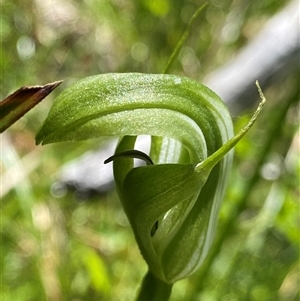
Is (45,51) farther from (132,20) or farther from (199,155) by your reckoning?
(199,155)

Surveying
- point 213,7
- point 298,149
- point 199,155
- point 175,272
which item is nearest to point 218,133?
point 199,155

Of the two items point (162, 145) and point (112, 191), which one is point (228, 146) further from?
point (112, 191)

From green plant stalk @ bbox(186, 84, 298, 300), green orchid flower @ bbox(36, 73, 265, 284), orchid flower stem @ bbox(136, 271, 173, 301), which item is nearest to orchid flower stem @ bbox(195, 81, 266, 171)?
green orchid flower @ bbox(36, 73, 265, 284)

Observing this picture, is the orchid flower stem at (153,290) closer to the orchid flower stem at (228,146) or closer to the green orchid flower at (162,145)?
the green orchid flower at (162,145)

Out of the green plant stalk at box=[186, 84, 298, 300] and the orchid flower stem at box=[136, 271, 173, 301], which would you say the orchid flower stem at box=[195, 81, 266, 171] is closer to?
the orchid flower stem at box=[136, 271, 173, 301]

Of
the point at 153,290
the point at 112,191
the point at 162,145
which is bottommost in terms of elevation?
the point at 112,191

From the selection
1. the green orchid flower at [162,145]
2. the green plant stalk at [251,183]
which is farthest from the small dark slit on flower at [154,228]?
the green plant stalk at [251,183]

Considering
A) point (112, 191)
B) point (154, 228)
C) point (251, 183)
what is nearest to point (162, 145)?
point (154, 228)
